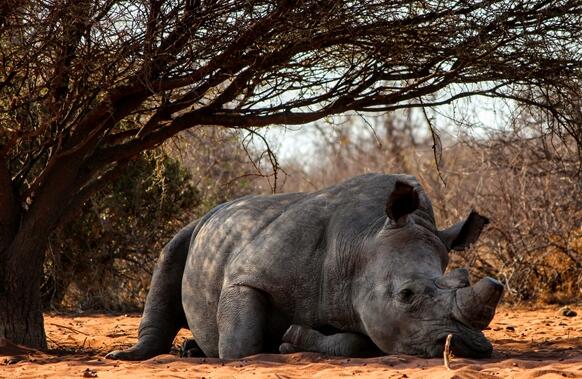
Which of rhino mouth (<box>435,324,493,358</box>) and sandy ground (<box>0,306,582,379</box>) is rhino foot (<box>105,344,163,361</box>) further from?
rhino mouth (<box>435,324,493,358</box>)

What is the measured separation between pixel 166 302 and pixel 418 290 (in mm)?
2835

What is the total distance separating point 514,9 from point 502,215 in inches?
195

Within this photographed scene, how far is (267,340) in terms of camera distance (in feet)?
24.0

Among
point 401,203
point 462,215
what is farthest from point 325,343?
point 462,215

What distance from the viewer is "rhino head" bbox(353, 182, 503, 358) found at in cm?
607

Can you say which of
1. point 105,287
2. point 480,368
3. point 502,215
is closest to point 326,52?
point 480,368

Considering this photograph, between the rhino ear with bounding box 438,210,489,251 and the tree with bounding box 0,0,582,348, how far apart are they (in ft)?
5.15

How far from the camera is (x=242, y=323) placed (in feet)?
23.5

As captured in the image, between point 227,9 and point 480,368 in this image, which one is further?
point 227,9

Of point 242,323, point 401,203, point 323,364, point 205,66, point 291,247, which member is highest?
point 205,66

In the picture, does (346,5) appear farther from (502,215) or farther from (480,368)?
(502,215)

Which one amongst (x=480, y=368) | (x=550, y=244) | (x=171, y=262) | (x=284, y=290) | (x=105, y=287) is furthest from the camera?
(x=105, y=287)

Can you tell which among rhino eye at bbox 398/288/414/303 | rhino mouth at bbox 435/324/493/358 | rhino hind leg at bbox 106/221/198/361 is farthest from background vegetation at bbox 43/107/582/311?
rhino mouth at bbox 435/324/493/358

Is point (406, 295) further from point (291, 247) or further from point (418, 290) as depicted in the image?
point (291, 247)
